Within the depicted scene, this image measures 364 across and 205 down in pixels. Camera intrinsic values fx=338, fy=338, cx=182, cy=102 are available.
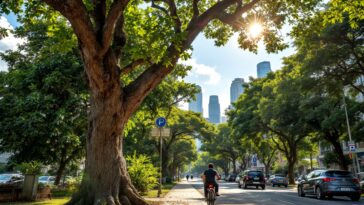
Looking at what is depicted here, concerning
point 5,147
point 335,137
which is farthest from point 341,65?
point 5,147

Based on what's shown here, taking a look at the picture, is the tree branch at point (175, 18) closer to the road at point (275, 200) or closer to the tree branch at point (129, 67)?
the tree branch at point (129, 67)

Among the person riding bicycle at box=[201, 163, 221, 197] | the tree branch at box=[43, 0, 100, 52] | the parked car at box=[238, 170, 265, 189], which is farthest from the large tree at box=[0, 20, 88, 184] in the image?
the parked car at box=[238, 170, 265, 189]

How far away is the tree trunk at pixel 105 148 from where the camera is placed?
9391mm

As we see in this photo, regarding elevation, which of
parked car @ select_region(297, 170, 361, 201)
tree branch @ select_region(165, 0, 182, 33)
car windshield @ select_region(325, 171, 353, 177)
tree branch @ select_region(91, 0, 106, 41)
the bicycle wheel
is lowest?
the bicycle wheel

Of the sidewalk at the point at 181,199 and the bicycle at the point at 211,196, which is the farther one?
the sidewalk at the point at 181,199

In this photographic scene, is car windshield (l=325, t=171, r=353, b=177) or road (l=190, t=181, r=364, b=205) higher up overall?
car windshield (l=325, t=171, r=353, b=177)

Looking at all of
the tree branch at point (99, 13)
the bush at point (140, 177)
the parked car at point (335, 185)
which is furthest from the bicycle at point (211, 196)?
the parked car at point (335, 185)

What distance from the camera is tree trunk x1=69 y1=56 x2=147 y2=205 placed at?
9.39 metres

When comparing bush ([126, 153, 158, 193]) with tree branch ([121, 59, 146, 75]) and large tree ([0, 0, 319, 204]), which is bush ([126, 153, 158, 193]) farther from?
tree branch ([121, 59, 146, 75])

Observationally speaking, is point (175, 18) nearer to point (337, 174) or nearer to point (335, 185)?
point (335, 185)

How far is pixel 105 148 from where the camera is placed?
9.61m

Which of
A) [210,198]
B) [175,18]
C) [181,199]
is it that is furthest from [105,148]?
[181,199]

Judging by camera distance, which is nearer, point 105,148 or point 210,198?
point 105,148

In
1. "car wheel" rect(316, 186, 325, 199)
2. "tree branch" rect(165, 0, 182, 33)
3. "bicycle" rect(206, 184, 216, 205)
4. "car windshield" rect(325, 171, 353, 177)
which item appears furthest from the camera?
"car wheel" rect(316, 186, 325, 199)
